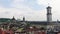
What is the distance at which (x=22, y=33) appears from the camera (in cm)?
5253

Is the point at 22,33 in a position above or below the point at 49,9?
below

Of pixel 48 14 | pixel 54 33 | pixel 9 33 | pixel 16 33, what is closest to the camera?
pixel 9 33

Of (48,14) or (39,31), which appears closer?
(39,31)

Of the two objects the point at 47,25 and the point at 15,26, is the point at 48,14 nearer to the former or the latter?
the point at 47,25

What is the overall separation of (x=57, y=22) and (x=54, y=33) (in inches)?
1012

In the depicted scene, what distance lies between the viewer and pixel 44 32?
59.6 metres

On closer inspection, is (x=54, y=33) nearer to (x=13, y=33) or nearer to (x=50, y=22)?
(x=13, y=33)

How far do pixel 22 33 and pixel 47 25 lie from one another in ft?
88.4

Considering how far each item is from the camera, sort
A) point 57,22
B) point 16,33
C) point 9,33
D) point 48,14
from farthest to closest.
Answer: point 57,22, point 48,14, point 16,33, point 9,33

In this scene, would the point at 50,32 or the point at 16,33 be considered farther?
the point at 50,32

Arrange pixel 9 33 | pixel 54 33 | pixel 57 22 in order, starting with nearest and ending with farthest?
pixel 9 33 < pixel 54 33 < pixel 57 22

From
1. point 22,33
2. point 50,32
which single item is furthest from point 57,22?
point 22,33

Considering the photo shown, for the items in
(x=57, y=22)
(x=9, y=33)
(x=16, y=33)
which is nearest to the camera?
(x=9, y=33)

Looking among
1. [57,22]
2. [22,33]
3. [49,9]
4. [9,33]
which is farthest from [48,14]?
[9,33]
